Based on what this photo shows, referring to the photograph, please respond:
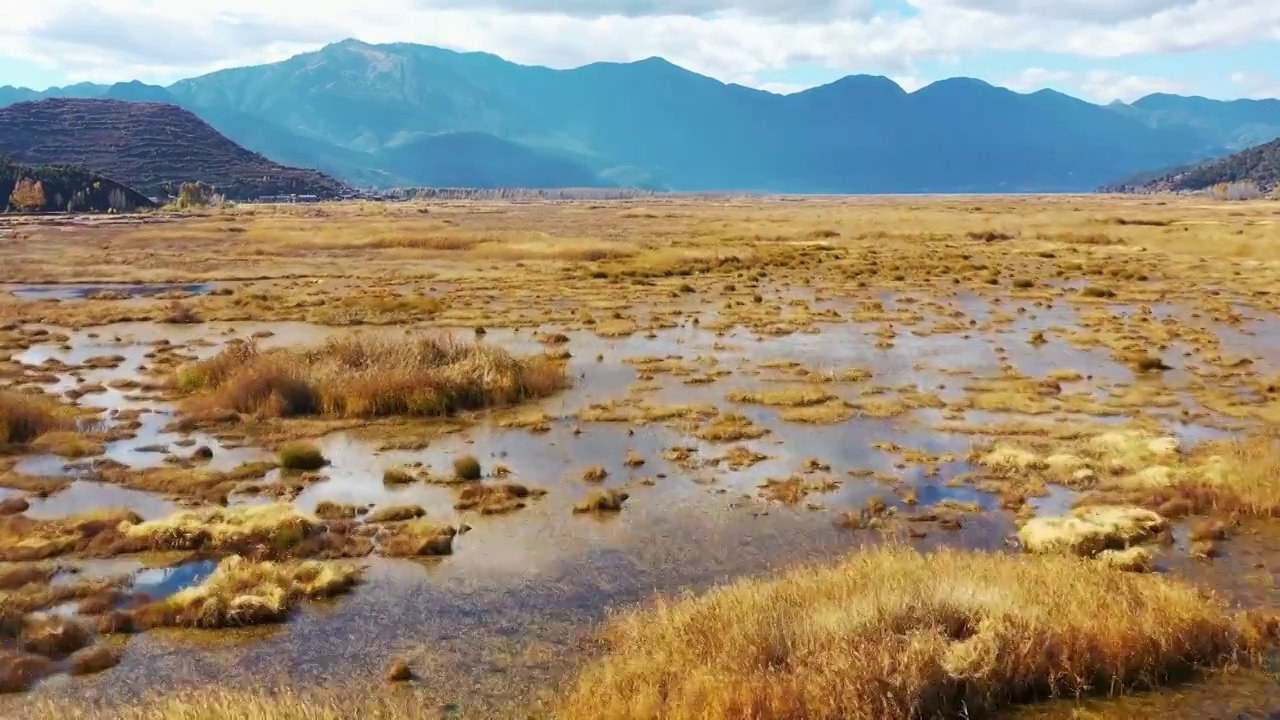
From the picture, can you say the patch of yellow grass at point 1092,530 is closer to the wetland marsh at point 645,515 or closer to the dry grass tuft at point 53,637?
the wetland marsh at point 645,515

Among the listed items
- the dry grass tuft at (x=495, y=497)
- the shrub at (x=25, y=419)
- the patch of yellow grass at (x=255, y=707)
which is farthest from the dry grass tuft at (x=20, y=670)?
the shrub at (x=25, y=419)

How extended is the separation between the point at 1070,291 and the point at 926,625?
54.8m

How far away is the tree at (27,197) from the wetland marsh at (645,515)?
130m

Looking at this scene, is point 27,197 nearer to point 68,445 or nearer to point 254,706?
point 68,445

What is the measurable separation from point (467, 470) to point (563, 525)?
13.9 ft

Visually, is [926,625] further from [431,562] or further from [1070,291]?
[1070,291]

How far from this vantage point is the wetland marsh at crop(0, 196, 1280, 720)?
12.0 m

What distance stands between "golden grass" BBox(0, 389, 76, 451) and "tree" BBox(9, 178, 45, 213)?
512 feet

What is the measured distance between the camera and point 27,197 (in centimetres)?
15800

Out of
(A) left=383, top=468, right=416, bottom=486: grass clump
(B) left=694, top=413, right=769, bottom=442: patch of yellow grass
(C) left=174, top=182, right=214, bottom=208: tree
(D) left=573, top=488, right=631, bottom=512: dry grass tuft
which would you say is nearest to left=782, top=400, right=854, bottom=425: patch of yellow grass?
(B) left=694, top=413, right=769, bottom=442: patch of yellow grass

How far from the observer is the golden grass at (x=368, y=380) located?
98.0 feet

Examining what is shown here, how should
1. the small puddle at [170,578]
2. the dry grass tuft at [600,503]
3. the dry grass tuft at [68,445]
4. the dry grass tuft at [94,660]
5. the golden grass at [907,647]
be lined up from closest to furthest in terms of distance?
the golden grass at [907,647], the dry grass tuft at [94,660], the small puddle at [170,578], the dry grass tuft at [600,503], the dry grass tuft at [68,445]

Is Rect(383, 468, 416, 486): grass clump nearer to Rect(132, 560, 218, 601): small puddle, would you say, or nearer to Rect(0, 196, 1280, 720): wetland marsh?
Rect(0, 196, 1280, 720): wetland marsh

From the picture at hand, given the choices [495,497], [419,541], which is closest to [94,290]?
[495,497]
